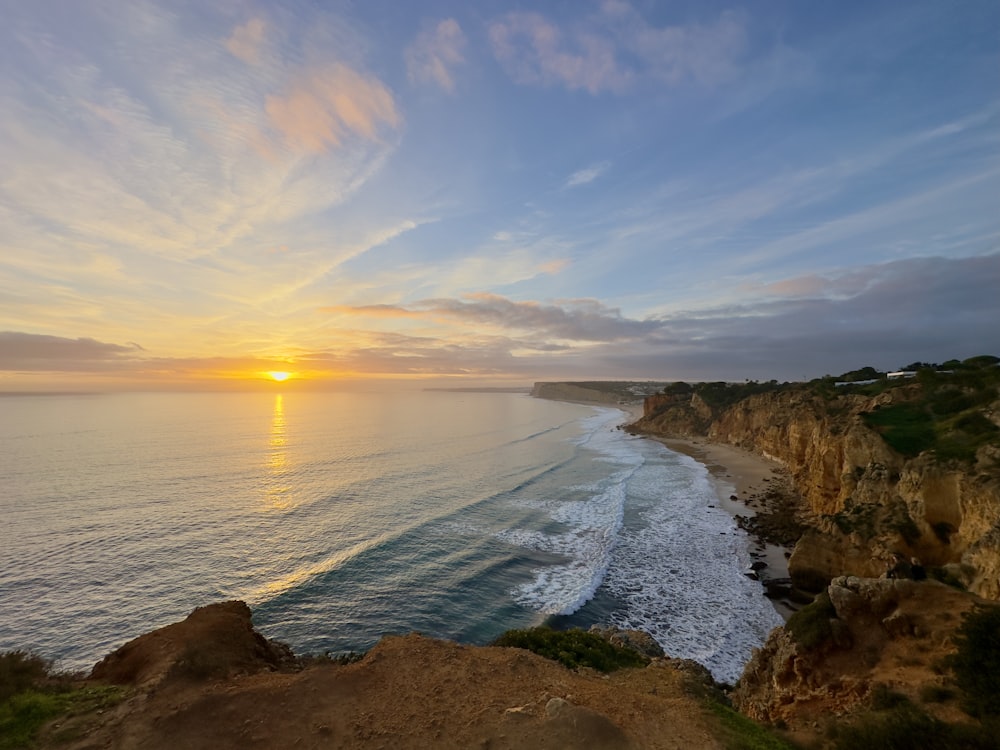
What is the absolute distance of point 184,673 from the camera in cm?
1173

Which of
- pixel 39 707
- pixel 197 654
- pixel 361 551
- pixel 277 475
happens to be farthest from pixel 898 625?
pixel 277 475

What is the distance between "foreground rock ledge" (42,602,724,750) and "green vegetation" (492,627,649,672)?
126 centimetres

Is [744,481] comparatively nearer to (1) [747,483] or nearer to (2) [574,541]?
(1) [747,483]

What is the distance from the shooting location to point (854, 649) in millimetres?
13312

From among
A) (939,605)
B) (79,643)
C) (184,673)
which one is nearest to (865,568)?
(939,605)

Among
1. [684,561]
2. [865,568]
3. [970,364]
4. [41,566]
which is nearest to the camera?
[865,568]

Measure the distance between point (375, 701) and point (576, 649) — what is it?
8021mm

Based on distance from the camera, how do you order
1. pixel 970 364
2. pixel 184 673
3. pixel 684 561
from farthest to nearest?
pixel 970 364 → pixel 684 561 → pixel 184 673

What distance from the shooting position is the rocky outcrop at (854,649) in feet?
38.3

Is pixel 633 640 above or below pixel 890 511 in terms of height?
below

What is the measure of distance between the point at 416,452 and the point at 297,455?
56.5ft

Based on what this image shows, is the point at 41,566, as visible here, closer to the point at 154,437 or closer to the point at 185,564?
the point at 185,564

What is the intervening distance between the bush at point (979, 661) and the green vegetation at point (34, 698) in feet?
64.1

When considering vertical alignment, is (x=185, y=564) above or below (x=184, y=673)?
below
